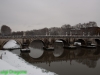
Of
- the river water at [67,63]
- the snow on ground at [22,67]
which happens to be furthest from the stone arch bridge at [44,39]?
the snow on ground at [22,67]

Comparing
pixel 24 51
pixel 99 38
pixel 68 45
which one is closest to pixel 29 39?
pixel 24 51

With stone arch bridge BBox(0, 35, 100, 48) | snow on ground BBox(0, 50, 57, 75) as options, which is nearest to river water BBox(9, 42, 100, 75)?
snow on ground BBox(0, 50, 57, 75)

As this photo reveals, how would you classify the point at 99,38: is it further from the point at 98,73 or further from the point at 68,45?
the point at 98,73

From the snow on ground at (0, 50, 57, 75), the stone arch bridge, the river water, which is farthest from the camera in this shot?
the stone arch bridge

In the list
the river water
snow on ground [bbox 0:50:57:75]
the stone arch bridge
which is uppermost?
the stone arch bridge

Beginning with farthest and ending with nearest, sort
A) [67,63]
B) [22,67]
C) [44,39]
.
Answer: [44,39] → [67,63] → [22,67]

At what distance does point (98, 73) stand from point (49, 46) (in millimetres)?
21373

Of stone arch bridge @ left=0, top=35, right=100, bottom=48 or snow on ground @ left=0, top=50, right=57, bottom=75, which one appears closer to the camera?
snow on ground @ left=0, top=50, right=57, bottom=75

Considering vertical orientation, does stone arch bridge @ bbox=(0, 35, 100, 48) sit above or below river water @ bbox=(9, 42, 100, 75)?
above

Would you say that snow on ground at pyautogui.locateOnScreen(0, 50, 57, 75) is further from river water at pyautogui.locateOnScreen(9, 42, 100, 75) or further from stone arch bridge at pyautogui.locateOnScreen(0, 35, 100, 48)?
stone arch bridge at pyautogui.locateOnScreen(0, 35, 100, 48)

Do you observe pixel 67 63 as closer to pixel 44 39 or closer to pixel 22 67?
pixel 22 67

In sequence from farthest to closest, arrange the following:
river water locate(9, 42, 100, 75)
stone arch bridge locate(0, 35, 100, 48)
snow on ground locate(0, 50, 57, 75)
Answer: stone arch bridge locate(0, 35, 100, 48) → river water locate(9, 42, 100, 75) → snow on ground locate(0, 50, 57, 75)

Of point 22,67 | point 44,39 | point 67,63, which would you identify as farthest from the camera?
point 44,39

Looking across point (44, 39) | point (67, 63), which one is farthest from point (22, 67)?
point (44, 39)
